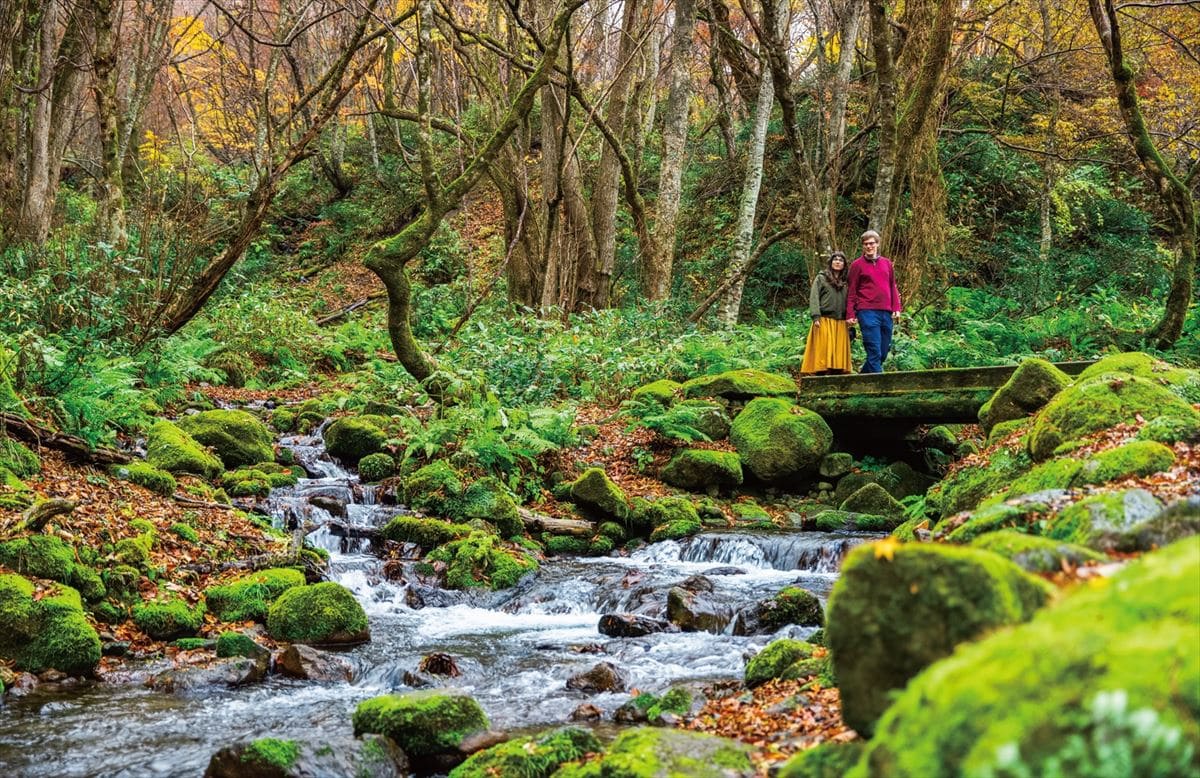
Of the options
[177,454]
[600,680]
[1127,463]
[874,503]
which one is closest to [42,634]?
[600,680]

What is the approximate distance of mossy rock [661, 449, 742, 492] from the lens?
41.7 ft

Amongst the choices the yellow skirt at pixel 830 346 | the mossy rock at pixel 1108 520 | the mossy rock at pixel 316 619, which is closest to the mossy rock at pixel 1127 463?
the mossy rock at pixel 1108 520

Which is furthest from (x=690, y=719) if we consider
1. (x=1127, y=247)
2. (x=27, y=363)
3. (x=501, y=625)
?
(x=1127, y=247)

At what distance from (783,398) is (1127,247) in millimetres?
11237

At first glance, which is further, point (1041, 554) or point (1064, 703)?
point (1041, 554)

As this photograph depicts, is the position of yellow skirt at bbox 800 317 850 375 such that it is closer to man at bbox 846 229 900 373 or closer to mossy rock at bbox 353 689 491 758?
man at bbox 846 229 900 373

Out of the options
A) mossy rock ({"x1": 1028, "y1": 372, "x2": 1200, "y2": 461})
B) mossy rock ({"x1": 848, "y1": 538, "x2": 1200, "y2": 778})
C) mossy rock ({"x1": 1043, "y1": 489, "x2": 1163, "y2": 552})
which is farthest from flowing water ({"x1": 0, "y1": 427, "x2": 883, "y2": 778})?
mossy rock ({"x1": 848, "y1": 538, "x2": 1200, "y2": 778})

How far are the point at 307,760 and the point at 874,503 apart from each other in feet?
29.4

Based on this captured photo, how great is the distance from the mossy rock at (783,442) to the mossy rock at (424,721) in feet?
26.5

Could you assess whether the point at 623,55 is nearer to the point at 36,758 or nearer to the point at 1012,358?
the point at 1012,358

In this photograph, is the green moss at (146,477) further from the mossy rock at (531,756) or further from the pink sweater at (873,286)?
the pink sweater at (873,286)

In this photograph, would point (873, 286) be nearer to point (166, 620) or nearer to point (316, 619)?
point (316, 619)

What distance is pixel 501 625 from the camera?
820cm

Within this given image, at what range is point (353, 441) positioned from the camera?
12.5 meters
